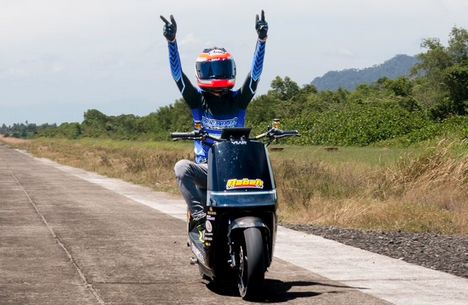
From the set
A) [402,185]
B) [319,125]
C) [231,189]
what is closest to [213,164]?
[231,189]

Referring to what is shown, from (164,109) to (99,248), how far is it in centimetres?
9151

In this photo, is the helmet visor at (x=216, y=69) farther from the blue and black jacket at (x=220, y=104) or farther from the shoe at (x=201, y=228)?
the shoe at (x=201, y=228)

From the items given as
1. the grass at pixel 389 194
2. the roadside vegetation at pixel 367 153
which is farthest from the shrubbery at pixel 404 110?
the grass at pixel 389 194

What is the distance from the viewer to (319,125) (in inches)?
2039

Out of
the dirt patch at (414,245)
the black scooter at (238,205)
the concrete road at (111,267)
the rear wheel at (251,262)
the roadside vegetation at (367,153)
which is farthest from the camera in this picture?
the roadside vegetation at (367,153)

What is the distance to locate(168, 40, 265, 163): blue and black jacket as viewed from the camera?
850 cm

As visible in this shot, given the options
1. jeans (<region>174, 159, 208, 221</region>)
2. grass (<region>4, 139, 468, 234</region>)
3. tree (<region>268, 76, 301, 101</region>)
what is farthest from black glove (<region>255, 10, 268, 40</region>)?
tree (<region>268, 76, 301, 101</region>)

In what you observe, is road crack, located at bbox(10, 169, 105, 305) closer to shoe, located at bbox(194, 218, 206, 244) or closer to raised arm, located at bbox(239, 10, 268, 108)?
shoe, located at bbox(194, 218, 206, 244)

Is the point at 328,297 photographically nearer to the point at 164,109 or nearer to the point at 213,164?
the point at 213,164

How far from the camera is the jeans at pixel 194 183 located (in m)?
8.27

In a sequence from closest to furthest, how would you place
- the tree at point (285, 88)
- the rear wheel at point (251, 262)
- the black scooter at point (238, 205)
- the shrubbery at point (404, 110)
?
the rear wheel at point (251, 262), the black scooter at point (238, 205), the shrubbery at point (404, 110), the tree at point (285, 88)

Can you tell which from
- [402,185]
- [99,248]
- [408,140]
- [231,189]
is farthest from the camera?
[408,140]

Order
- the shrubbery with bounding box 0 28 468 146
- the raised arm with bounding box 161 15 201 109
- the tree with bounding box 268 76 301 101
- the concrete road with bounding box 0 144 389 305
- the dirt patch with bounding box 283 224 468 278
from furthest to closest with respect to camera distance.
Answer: the tree with bounding box 268 76 301 101, the shrubbery with bounding box 0 28 468 146, the dirt patch with bounding box 283 224 468 278, the raised arm with bounding box 161 15 201 109, the concrete road with bounding box 0 144 389 305

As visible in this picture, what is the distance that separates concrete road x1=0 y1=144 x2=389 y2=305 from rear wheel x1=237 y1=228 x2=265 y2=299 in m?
0.23
